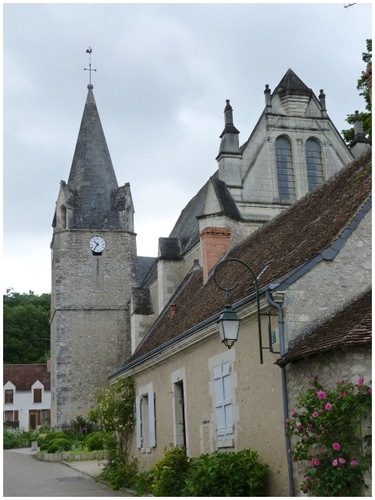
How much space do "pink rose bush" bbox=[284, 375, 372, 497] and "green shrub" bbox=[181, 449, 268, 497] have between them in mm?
1485

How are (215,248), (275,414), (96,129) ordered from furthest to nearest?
(96,129) → (215,248) → (275,414)

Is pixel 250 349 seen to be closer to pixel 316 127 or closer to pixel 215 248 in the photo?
pixel 215 248

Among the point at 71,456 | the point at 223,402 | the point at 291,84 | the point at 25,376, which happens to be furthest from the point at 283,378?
the point at 25,376

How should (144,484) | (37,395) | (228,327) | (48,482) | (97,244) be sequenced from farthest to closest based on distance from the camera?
(37,395)
(97,244)
(48,482)
(144,484)
(228,327)

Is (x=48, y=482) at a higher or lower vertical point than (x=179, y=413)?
lower

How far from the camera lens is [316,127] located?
24.4 meters

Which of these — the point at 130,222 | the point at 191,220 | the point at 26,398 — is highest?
the point at 130,222

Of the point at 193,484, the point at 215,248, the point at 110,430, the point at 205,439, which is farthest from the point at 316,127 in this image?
the point at 193,484

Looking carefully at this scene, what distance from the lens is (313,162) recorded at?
957 inches

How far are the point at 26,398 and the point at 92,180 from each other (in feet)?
68.0

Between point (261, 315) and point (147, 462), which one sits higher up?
point (261, 315)

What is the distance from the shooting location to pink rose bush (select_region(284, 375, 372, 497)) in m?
7.54

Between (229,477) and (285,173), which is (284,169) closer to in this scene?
(285,173)

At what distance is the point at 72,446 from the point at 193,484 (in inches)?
674
